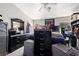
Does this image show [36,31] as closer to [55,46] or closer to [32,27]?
[32,27]

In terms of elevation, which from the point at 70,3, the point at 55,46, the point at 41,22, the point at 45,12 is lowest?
the point at 55,46

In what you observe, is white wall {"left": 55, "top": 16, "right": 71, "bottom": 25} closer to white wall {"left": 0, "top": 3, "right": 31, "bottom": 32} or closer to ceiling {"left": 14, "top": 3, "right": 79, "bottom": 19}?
ceiling {"left": 14, "top": 3, "right": 79, "bottom": 19}

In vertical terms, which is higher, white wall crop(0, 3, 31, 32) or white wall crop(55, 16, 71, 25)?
white wall crop(0, 3, 31, 32)

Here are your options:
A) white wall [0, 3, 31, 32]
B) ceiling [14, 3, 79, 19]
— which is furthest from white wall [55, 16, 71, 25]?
white wall [0, 3, 31, 32]

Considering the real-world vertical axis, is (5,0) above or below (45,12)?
above

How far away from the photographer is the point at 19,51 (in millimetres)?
1993

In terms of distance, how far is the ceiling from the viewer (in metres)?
2.00

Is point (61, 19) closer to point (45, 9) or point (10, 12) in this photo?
point (45, 9)

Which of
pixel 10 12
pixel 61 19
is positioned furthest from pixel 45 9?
pixel 10 12

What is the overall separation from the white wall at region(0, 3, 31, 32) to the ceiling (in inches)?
2.2

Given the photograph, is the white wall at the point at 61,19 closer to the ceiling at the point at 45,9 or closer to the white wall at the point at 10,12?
the ceiling at the point at 45,9

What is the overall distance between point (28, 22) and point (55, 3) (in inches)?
20.2

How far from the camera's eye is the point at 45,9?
201cm

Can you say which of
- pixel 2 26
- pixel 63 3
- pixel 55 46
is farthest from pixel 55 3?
pixel 2 26
